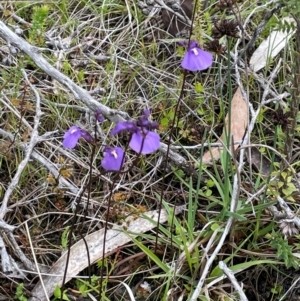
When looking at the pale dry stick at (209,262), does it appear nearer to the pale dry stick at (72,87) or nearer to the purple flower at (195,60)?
the pale dry stick at (72,87)

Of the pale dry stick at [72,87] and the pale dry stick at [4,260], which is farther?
the pale dry stick at [72,87]

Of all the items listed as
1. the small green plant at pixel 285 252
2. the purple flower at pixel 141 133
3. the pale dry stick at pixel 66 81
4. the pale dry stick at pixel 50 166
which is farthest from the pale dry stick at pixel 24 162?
the small green plant at pixel 285 252

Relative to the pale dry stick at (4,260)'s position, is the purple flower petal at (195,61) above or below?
above

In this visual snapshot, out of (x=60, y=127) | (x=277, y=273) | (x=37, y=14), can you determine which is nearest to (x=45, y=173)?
(x=60, y=127)

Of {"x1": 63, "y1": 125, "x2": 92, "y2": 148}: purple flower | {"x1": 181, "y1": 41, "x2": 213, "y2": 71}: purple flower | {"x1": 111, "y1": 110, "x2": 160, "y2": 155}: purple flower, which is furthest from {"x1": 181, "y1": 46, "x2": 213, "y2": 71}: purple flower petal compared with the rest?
{"x1": 63, "y1": 125, "x2": 92, "y2": 148}: purple flower

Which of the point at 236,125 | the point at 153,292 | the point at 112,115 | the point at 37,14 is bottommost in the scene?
the point at 153,292

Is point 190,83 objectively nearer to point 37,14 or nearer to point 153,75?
point 153,75

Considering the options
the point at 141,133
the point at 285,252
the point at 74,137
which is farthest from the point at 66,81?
the point at 285,252
